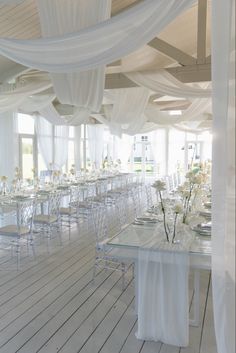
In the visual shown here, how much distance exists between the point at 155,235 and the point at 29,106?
184 inches

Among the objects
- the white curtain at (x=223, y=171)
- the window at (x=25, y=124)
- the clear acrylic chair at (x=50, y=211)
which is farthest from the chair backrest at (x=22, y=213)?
the window at (x=25, y=124)

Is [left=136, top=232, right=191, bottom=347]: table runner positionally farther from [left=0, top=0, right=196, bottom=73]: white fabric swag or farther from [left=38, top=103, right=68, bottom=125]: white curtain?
[left=38, top=103, right=68, bottom=125]: white curtain

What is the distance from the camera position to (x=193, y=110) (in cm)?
751

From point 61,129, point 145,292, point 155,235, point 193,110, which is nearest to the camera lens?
point 145,292

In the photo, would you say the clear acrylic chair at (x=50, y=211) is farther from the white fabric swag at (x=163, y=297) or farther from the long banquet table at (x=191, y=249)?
the white fabric swag at (x=163, y=297)

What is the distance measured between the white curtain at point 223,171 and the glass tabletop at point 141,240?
129 centimetres

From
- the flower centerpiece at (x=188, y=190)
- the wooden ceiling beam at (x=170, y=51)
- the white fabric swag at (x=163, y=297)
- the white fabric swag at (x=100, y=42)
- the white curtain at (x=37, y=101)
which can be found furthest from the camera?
the white curtain at (x=37, y=101)

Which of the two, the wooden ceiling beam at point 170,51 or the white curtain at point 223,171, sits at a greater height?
the wooden ceiling beam at point 170,51

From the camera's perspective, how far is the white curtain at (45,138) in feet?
31.8

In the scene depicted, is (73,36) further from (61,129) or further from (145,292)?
(61,129)

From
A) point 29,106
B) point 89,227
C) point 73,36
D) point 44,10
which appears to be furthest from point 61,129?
point 73,36

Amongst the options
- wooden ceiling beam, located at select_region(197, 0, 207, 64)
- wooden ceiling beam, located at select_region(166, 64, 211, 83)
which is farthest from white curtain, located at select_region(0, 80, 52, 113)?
wooden ceiling beam, located at select_region(197, 0, 207, 64)

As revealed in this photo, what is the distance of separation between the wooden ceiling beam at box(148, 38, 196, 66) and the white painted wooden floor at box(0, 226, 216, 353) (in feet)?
10.7

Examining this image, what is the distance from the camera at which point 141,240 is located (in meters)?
3.41
